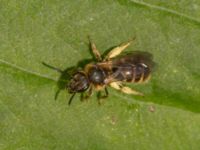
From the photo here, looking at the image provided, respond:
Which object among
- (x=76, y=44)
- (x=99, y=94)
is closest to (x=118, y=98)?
(x=99, y=94)

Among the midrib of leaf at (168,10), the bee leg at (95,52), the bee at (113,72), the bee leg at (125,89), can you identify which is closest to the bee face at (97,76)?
the bee at (113,72)

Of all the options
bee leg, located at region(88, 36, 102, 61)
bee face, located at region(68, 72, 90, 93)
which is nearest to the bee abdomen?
bee leg, located at region(88, 36, 102, 61)

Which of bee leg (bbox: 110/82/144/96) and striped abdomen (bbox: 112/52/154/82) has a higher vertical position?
striped abdomen (bbox: 112/52/154/82)

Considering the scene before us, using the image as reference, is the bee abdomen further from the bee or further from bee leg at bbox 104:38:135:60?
bee leg at bbox 104:38:135:60

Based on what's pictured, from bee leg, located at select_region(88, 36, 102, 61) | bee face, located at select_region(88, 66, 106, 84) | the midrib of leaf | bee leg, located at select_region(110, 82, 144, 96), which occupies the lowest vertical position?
bee leg, located at select_region(110, 82, 144, 96)

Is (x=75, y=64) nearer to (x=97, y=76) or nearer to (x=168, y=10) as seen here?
(x=97, y=76)

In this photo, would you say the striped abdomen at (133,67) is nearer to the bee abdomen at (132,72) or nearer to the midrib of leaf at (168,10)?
the bee abdomen at (132,72)
